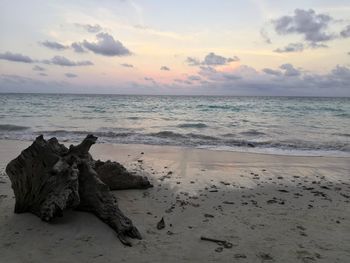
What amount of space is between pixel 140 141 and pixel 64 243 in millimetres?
11398

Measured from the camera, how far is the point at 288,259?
429cm

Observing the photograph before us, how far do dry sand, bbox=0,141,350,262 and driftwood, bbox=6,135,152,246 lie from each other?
15cm

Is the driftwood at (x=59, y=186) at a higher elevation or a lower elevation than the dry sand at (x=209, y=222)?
higher

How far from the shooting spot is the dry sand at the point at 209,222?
431 centimetres

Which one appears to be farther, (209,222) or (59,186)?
(209,222)

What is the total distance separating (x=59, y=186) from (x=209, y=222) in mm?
2333

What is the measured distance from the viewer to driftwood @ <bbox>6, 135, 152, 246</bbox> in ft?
15.5

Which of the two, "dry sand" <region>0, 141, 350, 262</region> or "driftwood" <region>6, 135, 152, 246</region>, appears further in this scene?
"driftwood" <region>6, 135, 152, 246</region>

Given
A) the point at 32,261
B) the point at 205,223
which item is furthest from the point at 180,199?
the point at 32,261

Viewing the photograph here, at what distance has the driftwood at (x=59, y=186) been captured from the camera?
186 inches

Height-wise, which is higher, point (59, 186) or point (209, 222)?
point (59, 186)

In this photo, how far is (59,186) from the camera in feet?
15.6

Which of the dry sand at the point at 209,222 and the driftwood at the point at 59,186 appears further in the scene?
the driftwood at the point at 59,186

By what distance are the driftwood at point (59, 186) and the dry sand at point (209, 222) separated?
0.15 metres
